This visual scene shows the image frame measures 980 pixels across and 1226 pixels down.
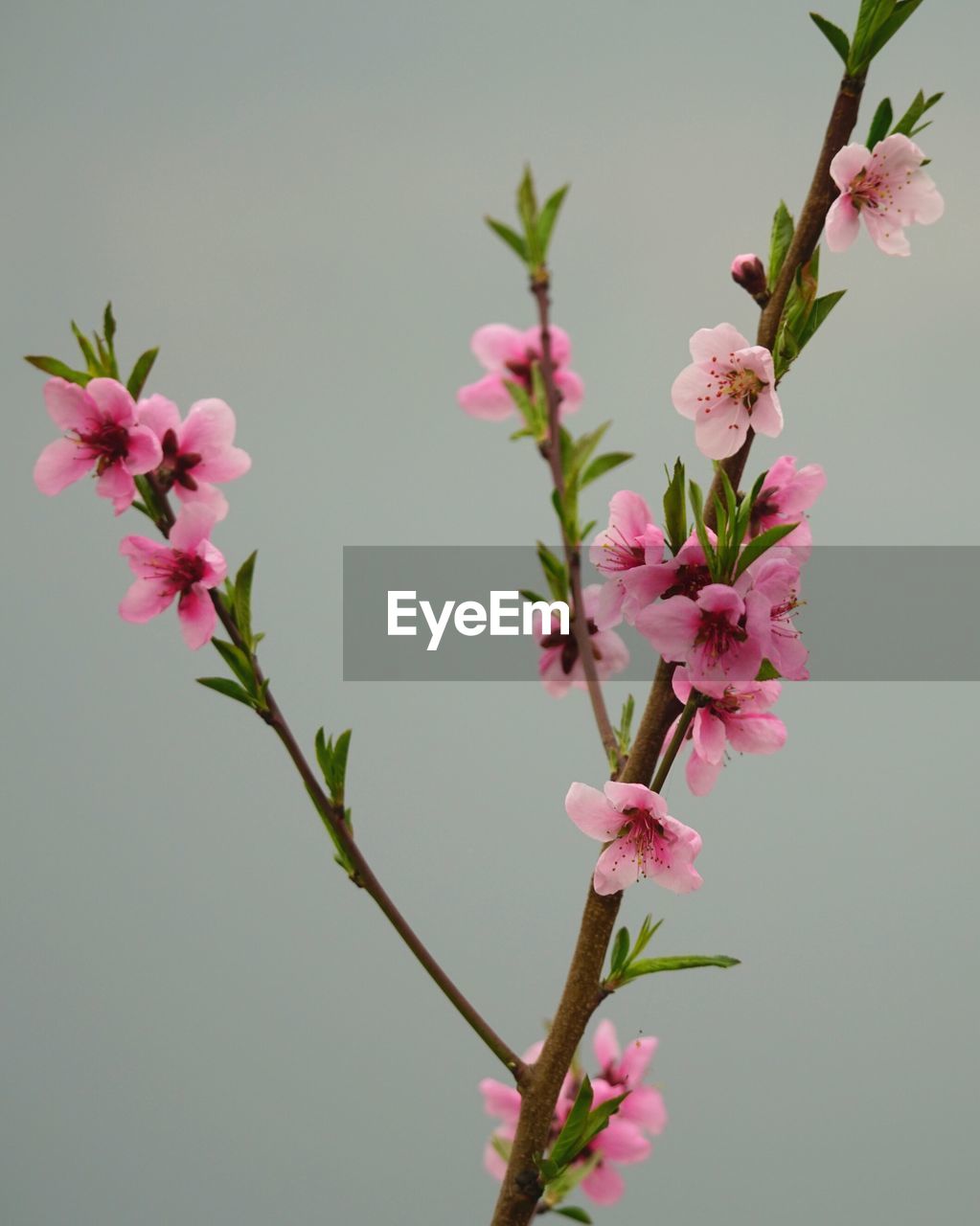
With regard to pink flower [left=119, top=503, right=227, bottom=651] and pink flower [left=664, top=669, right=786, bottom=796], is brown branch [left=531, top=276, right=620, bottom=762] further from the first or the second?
pink flower [left=119, top=503, right=227, bottom=651]

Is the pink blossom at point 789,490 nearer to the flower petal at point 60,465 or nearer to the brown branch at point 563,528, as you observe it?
the brown branch at point 563,528

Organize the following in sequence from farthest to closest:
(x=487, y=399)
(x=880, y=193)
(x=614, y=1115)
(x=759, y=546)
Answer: (x=614, y=1115) < (x=487, y=399) < (x=880, y=193) < (x=759, y=546)

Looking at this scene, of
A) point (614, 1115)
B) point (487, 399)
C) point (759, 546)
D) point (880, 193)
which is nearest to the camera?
point (759, 546)

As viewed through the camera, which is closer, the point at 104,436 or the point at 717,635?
the point at 717,635

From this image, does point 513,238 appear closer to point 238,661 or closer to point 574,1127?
point 238,661

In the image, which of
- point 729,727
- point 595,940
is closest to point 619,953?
point 595,940

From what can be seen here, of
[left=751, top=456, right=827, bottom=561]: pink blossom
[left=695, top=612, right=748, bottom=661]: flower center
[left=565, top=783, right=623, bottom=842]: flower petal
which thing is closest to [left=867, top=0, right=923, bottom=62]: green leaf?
[left=751, top=456, right=827, bottom=561]: pink blossom

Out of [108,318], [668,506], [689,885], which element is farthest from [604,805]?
[108,318]
